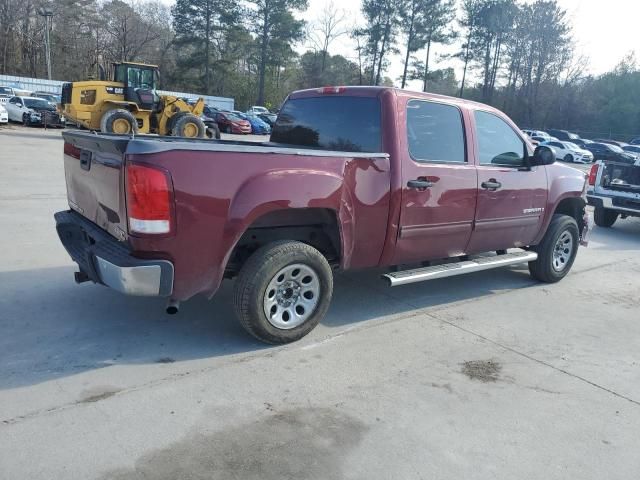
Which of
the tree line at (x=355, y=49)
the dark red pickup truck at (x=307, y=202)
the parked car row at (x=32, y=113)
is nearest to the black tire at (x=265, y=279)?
the dark red pickup truck at (x=307, y=202)

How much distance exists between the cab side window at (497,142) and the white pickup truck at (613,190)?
5707 millimetres

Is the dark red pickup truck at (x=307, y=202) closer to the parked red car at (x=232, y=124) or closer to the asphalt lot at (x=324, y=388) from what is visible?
the asphalt lot at (x=324, y=388)

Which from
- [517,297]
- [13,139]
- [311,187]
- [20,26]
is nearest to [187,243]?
[311,187]

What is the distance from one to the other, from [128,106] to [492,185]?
56.7 ft

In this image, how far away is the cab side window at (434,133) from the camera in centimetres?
471

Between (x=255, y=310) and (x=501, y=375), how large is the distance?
1.89 metres

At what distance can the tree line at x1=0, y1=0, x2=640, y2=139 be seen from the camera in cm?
5600

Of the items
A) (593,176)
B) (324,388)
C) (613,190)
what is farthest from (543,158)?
(593,176)

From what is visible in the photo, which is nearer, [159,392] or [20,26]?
[159,392]

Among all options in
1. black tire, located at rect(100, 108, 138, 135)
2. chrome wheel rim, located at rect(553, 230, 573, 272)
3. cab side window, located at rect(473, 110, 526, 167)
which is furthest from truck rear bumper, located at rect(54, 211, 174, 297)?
black tire, located at rect(100, 108, 138, 135)

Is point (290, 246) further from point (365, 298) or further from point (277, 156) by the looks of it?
point (365, 298)

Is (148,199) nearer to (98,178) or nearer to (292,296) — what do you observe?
(98,178)

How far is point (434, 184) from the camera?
4.76 meters

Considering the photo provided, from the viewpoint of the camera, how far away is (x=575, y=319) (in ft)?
17.5
